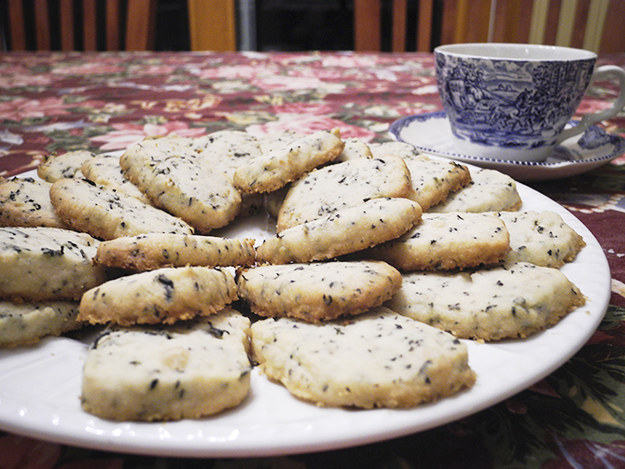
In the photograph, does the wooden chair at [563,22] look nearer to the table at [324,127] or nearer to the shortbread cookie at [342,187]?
the table at [324,127]

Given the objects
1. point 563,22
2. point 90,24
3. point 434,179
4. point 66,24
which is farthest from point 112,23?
point 563,22

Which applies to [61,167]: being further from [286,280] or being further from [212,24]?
[212,24]

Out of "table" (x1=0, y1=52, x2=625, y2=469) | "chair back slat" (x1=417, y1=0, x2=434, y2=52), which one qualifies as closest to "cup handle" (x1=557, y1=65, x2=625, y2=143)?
"table" (x1=0, y1=52, x2=625, y2=469)

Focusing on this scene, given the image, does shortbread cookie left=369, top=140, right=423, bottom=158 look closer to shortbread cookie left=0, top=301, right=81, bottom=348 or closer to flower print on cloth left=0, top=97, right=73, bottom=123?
shortbread cookie left=0, top=301, right=81, bottom=348

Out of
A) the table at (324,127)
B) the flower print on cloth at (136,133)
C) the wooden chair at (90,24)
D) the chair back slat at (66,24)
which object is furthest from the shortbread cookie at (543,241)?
the chair back slat at (66,24)

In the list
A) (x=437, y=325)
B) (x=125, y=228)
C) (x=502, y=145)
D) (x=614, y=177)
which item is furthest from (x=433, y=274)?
(x=614, y=177)

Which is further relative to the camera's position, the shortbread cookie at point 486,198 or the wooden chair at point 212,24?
the wooden chair at point 212,24
